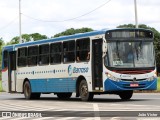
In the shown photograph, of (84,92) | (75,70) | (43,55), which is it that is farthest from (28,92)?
(84,92)

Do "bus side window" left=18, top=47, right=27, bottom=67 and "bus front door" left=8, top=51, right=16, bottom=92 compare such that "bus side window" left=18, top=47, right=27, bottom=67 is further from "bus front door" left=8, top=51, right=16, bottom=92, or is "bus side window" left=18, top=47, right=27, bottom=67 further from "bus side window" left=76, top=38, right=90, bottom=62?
"bus side window" left=76, top=38, right=90, bottom=62

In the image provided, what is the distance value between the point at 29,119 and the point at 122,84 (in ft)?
29.9

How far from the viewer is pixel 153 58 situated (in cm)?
2491

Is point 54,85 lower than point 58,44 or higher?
lower

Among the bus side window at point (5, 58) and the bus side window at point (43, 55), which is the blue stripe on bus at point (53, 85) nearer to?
the bus side window at point (43, 55)

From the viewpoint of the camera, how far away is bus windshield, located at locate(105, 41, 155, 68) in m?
24.2

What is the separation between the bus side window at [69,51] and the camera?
87.5 feet

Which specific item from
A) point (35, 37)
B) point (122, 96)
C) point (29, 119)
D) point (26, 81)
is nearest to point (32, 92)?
point (26, 81)

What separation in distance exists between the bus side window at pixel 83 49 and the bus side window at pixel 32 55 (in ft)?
15.4

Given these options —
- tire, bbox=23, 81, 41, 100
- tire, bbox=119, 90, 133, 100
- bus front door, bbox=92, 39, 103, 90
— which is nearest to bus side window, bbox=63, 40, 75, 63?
bus front door, bbox=92, 39, 103, 90

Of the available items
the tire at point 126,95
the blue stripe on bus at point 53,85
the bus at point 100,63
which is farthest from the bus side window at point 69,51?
the tire at point 126,95

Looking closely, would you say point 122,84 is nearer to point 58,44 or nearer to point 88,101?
point 88,101

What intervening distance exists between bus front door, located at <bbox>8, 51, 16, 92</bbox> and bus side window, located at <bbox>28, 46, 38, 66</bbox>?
1957mm

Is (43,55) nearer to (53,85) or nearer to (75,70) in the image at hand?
(53,85)
